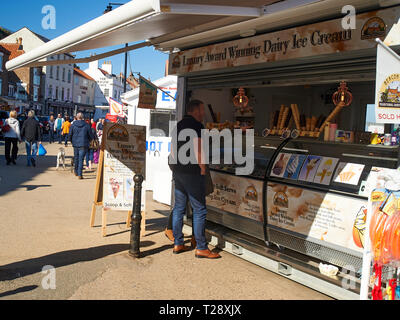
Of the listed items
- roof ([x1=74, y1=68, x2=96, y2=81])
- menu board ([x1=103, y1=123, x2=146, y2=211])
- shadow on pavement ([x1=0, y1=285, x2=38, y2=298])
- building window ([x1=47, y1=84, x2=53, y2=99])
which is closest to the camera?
shadow on pavement ([x1=0, y1=285, x2=38, y2=298])

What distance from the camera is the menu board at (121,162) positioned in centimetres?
630

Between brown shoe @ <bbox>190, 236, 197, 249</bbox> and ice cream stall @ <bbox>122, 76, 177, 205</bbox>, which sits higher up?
ice cream stall @ <bbox>122, 76, 177, 205</bbox>

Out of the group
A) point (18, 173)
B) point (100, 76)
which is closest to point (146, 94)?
point (18, 173)

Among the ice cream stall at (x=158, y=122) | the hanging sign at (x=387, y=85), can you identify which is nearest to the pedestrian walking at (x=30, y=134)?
the ice cream stall at (x=158, y=122)

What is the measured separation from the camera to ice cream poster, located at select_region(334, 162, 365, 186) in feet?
14.5

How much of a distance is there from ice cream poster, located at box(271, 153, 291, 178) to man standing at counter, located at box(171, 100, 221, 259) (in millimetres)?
907

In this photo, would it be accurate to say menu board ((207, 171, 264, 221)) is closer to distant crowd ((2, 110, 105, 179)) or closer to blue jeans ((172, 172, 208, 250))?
blue jeans ((172, 172, 208, 250))

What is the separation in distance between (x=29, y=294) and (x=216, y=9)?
335 cm

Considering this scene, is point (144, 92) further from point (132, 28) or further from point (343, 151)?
point (343, 151)

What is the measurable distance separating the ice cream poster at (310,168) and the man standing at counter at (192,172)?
1214mm

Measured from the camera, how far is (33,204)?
827 cm

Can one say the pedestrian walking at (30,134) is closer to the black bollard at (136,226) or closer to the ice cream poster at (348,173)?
the black bollard at (136,226)

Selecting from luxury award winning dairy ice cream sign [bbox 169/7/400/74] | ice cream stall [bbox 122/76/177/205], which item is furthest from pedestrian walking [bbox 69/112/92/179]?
luxury award winning dairy ice cream sign [bbox 169/7/400/74]

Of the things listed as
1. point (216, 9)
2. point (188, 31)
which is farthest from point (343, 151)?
point (188, 31)
